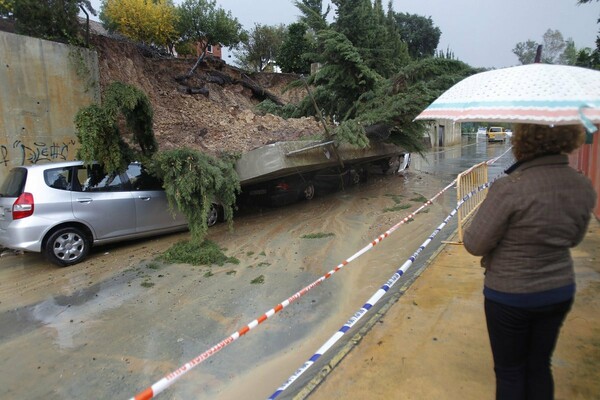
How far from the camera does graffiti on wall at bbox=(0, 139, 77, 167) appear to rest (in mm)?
8305

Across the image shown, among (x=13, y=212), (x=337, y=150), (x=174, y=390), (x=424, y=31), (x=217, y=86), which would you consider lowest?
(x=174, y=390)

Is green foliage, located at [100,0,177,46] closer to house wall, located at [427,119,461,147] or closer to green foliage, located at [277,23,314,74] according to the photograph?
green foliage, located at [277,23,314,74]

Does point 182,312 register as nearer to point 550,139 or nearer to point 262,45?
point 550,139

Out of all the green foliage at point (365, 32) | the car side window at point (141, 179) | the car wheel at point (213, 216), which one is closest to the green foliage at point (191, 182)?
the car side window at point (141, 179)

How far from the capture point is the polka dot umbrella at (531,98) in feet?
5.69

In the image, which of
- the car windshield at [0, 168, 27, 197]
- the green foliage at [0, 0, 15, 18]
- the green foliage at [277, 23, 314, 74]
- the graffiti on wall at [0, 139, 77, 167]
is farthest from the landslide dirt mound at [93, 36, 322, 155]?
the green foliage at [277, 23, 314, 74]

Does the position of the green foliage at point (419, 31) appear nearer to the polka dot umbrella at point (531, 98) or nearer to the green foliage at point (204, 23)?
the green foliage at point (204, 23)

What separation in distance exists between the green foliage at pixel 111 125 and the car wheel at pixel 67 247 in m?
1.17

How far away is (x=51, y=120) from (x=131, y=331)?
22.2 ft

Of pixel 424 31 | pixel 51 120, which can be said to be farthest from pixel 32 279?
pixel 424 31

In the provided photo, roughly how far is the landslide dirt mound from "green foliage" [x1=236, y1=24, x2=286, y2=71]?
49.6 feet

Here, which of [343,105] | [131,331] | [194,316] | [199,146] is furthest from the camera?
[343,105]

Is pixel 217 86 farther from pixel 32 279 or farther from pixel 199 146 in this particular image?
pixel 32 279

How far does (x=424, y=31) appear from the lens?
171 feet
